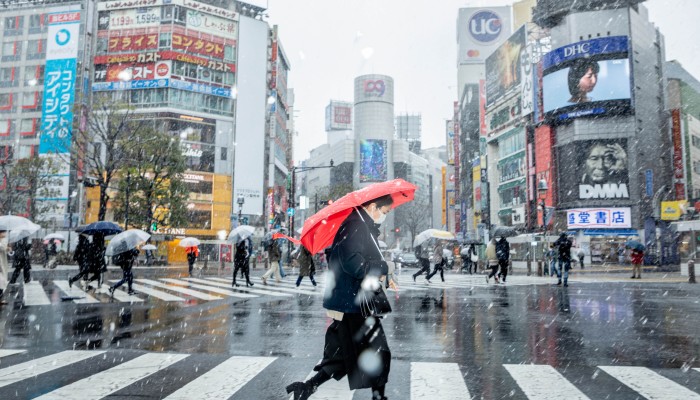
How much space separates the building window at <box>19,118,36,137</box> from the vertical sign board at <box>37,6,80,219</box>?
2.84 meters

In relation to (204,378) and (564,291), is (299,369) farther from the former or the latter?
(564,291)

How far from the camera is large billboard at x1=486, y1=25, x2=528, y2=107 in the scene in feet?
162

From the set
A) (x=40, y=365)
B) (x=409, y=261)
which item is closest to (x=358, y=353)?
(x=40, y=365)

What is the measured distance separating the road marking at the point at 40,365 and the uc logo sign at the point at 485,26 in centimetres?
8594

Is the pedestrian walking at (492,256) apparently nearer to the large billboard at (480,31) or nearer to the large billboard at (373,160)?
the large billboard at (480,31)

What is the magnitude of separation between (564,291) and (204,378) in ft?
42.9

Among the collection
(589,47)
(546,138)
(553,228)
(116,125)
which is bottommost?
(553,228)

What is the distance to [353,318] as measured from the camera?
11.8 feet

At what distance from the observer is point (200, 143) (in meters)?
50.1

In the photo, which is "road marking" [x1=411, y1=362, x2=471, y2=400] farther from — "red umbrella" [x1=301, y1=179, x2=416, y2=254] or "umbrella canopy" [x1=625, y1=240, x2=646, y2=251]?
"umbrella canopy" [x1=625, y1=240, x2=646, y2=251]

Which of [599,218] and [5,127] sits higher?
[5,127]

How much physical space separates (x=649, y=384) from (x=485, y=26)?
8753 cm

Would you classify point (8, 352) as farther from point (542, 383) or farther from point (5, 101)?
point (5, 101)

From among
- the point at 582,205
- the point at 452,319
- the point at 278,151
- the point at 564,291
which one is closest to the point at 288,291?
the point at 452,319
